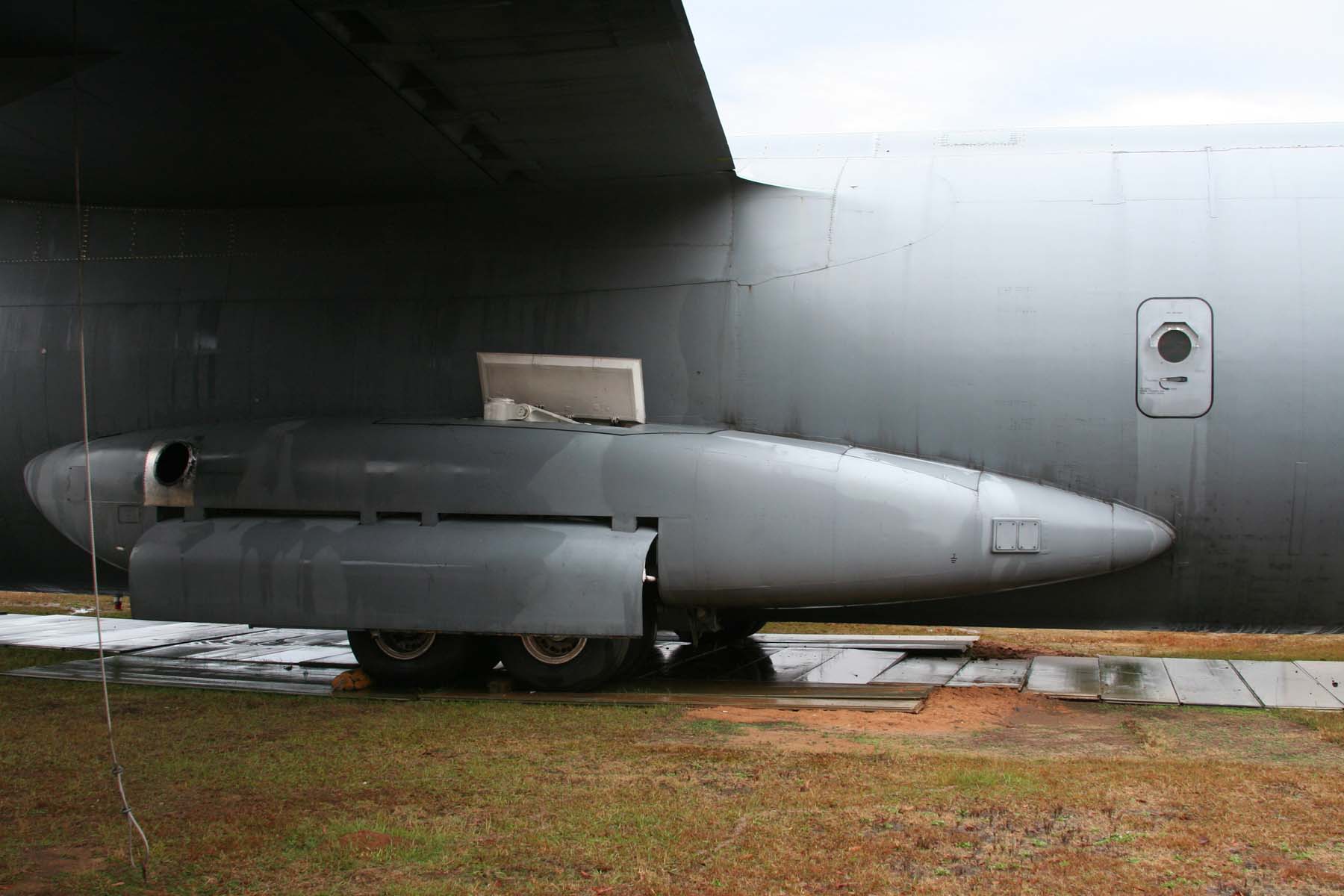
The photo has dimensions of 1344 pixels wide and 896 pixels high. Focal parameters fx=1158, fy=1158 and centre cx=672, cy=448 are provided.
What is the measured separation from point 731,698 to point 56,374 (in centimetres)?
664

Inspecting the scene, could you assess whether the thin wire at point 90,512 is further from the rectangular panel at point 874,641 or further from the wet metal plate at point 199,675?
the rectangular panel at point 874,641

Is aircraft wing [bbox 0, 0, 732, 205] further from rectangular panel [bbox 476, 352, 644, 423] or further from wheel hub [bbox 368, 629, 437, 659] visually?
wheel hub [bbox 368, 629, 437, 659]

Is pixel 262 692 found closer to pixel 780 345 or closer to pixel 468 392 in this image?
pixel 468 392

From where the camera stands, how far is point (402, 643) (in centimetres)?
973

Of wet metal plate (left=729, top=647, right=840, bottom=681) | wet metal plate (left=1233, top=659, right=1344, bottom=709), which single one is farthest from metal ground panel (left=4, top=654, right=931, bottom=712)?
wet metal plate (left=1233, top=659, right=1344, bottom=709)

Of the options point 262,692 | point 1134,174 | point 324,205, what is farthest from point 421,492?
point 1134,174

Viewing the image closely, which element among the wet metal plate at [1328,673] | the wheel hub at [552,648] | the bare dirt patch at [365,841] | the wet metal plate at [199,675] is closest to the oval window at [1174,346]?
the wet metal plate at [1328,673]

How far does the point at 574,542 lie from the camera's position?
879cm

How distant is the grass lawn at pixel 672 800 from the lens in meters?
4.99

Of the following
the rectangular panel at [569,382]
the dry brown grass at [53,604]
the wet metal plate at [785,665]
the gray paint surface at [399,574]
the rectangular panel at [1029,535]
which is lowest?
the dry brown grass at [53,604]

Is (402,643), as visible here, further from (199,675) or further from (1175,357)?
(1175,357)

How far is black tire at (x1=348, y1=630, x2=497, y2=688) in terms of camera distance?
378 inches

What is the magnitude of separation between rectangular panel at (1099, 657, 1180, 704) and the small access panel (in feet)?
7.90

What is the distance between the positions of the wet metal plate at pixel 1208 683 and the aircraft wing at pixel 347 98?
18.8 feet
